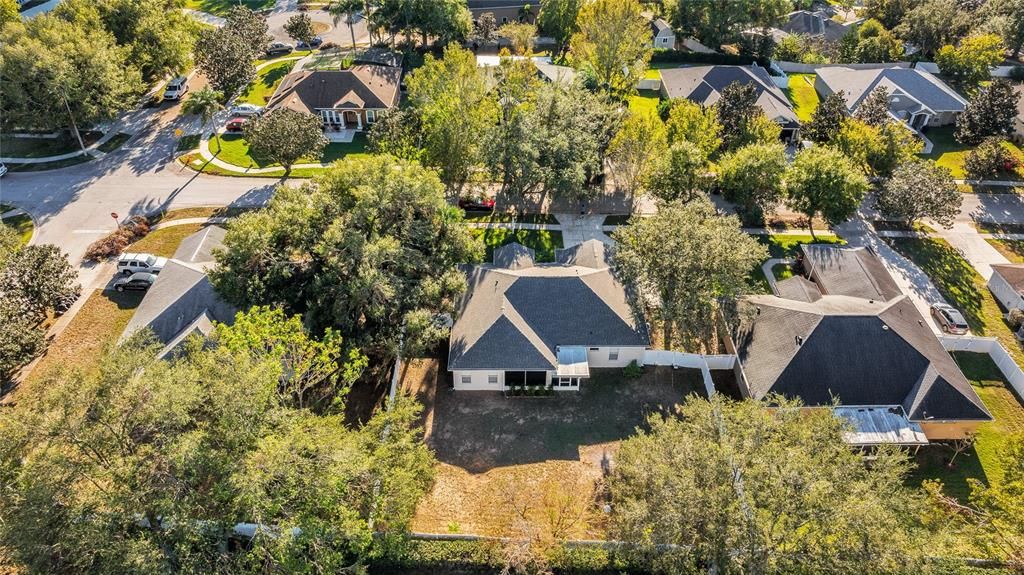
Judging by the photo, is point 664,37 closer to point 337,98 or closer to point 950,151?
point 950,151

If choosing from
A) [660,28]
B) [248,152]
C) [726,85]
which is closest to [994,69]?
[726,85]

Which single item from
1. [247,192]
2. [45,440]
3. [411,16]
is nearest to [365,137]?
[247,192]

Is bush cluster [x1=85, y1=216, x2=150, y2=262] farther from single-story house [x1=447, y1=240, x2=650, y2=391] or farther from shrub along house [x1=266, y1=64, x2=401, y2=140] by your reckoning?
single-story house [x1=447, y1=240, x2=650, y2=391]

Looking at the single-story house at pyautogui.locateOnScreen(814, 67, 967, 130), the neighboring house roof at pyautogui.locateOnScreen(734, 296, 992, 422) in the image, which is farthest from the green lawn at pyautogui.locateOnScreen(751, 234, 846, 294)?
the single-story house at pyautogui.locateOnScreen(814, 67, 967, 130)

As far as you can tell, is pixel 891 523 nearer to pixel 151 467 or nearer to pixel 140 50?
pixel 151 467

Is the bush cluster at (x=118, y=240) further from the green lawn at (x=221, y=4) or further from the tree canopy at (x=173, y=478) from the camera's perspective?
the green lawn at (x=221, y=4)

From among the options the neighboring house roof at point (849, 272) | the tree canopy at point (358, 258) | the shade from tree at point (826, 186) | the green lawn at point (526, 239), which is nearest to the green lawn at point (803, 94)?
the shade from tree at point (826, 186)
